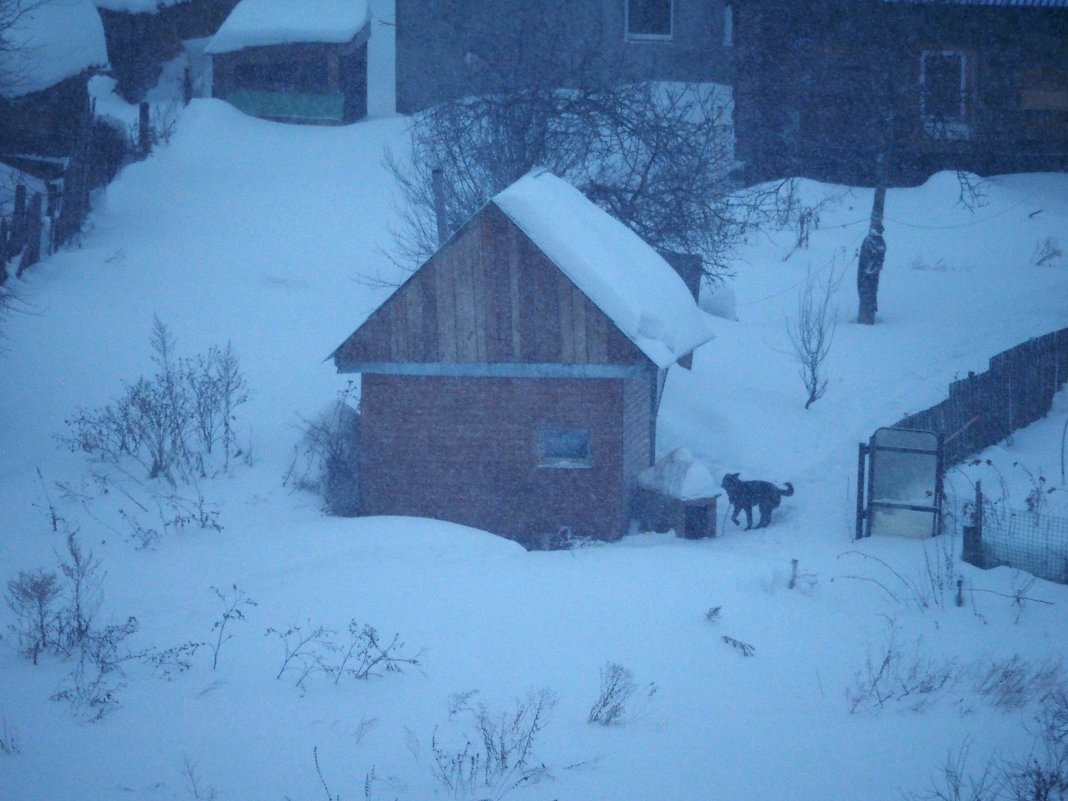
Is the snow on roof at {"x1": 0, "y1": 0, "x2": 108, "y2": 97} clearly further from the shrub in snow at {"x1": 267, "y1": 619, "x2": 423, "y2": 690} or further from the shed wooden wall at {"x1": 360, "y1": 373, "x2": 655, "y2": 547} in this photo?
the shrub in snow at {"x1": 267, "y1": 619, "x2": 423, "y2": 690}

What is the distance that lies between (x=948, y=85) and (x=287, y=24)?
17998mm

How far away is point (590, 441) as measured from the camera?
11.9m

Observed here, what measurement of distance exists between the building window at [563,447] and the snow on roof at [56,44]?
17.3m

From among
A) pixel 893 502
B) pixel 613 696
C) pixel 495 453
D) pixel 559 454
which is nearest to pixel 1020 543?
pixel 893 502

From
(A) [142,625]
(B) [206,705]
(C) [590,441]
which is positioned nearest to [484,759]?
(B) [206,705]

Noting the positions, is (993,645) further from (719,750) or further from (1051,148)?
(1051,148)

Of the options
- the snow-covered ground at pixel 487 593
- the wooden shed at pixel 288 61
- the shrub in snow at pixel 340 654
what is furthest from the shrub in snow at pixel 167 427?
the wooden shed at pixel 288 61

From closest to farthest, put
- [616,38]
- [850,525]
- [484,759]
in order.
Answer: [484,759] → [850,525] → [616,38]

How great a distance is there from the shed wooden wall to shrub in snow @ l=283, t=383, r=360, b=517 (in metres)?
0.42

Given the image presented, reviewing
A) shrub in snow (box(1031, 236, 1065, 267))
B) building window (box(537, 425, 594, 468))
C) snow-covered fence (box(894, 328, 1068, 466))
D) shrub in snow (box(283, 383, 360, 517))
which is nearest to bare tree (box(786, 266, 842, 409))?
snow-covered fence (box(894, 328, 1068, 466))

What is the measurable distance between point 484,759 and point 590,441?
22.3 ft

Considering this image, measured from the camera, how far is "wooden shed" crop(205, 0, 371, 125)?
1070 inches

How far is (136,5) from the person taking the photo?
3033 cm

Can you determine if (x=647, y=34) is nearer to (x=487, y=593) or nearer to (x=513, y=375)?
(x=513, y=375)
